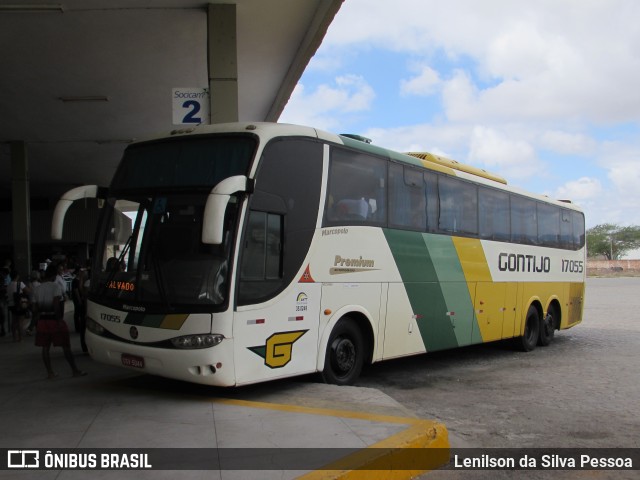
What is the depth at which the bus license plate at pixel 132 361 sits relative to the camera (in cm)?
656

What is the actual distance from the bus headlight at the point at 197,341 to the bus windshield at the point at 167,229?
0.29m

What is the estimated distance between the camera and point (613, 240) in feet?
325

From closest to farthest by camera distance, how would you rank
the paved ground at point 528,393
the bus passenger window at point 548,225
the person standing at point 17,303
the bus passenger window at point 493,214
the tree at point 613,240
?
the paved ground at point 528,393 → the bus passenger window at point 493,214 → the person standing at point 17,303 → the bus passenger window at point 548,225 → the tree at point 613,240

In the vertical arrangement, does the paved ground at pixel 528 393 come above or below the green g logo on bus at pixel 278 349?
below

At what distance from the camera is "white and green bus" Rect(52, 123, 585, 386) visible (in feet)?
20.6

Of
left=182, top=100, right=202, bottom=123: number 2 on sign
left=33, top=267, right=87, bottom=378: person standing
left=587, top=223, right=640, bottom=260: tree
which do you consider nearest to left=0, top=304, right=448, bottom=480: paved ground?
left=33, top=267, right=87, bottom=378: person standing

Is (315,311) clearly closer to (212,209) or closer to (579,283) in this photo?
(212,209)

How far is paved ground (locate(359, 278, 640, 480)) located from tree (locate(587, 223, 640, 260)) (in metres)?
93.9

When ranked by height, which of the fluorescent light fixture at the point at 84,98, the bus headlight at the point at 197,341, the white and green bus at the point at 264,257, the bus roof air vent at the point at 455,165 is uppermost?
the fluorescent light fixture at the point at 84,98

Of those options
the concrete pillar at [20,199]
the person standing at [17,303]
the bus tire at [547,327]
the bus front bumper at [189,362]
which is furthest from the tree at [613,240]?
the bus front bumper at [189,362]

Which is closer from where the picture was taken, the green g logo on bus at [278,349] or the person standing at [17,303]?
the green g logo on bus at [278,349]

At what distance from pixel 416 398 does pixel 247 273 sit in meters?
3.19

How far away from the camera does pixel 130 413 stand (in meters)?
6.04

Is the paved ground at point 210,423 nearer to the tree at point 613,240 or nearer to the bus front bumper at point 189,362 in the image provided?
the bus front bumper at point 189,362
